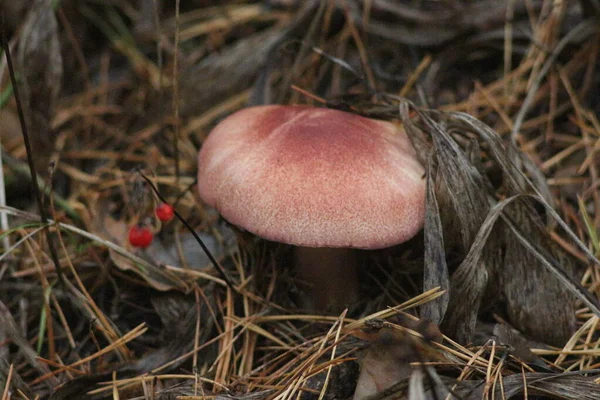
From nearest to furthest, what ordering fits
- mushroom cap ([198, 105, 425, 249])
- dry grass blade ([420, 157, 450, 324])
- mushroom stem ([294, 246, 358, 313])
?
mushroom cap ([198, 105, 425, 249]) → dry grass blade ([420, 157, 450, 324]) → mushroom stem ([294, 246, 358, 313])

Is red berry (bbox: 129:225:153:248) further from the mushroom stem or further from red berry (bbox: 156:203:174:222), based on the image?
the mushroom stem

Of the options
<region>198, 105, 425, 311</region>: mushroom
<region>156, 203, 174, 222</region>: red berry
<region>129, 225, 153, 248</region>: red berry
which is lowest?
<region>129, 225, 153, 248</region>: red berry

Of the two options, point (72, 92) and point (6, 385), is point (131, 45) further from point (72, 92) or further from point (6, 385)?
point (6, 385)

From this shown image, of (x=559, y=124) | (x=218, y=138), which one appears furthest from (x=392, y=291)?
(x=559, y=124)

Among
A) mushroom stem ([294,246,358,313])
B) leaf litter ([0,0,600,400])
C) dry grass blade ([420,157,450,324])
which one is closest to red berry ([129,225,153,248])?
leaf litter ([0,0,600,400])

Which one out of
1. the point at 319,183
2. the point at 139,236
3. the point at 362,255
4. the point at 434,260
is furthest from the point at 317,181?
the point at 139,236
